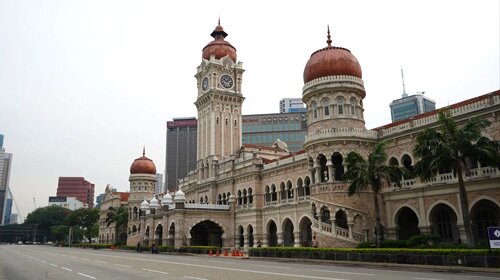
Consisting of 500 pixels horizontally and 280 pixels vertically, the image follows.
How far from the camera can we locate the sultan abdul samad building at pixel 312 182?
2858 centimetres

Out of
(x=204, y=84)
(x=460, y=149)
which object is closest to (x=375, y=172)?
(x=460, y=149)

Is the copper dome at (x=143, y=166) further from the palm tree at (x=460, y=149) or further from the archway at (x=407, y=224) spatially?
the palm tree at (x=460, y=149)

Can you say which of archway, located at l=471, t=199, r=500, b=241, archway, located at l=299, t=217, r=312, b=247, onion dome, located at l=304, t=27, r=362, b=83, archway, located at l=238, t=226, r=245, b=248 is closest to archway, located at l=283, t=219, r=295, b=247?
archway, located at l=299, t=217, r=312, b=247

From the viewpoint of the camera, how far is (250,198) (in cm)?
4719

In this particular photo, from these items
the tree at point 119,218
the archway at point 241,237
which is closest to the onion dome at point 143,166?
the tree at point 119,218

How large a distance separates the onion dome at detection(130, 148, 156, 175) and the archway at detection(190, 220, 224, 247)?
27998 mm

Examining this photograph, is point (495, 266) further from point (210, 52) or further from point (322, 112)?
point (210, 52)

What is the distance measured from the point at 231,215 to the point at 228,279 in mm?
34484

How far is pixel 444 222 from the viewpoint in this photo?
2970 centimetres

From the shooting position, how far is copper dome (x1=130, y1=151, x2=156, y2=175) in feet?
247

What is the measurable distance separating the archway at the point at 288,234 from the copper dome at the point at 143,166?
39.6 meters

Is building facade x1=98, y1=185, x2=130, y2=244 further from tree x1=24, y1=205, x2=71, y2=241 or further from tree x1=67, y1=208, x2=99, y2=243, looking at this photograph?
tree x1=24, y1=205, x2=71, y2=241

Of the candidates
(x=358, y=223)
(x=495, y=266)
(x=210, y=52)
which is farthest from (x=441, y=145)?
(x=210, y=52)

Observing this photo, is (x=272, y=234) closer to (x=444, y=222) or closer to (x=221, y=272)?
(x=444, y=222)
